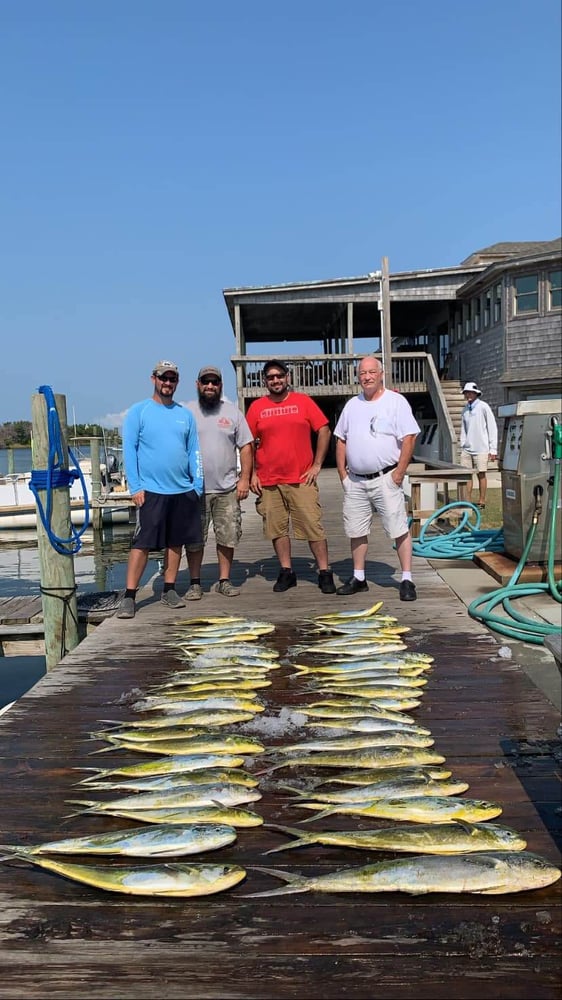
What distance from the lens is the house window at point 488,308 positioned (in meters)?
20.0

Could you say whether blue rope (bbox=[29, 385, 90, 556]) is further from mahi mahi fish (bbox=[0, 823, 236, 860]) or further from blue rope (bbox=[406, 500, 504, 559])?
blue rope (bbox=[406, 500, 504, 559])

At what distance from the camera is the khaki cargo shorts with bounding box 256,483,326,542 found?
5855mm

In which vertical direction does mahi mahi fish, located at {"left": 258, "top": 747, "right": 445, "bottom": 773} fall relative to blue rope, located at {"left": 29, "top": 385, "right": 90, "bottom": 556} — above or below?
below

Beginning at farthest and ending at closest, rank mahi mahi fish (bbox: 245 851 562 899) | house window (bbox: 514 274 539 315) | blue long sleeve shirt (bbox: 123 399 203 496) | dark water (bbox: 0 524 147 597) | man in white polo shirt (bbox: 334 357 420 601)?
house window (bbox: 514 274 539 315) < dark water (bbox: 0 524 147 597) < man in white polo shirt (bbox: 334 357 420 601) < blue long sleeve shirt (bbox: 123 399 203 496) < mahi mahi fish (bbox: 245 851 562 899)

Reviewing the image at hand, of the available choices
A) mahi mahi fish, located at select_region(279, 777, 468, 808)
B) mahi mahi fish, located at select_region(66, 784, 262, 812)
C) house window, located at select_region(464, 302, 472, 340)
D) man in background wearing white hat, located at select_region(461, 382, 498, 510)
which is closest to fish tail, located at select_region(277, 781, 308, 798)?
mahi mahi fish, located at select_region(279, 777, 468, 808)

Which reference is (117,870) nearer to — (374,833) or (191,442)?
(374,833)

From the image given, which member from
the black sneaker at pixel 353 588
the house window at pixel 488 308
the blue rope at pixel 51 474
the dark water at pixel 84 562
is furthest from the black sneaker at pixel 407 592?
the house window at pixel 488 308

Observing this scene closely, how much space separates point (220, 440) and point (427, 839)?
3.95 metres

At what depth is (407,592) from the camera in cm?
573

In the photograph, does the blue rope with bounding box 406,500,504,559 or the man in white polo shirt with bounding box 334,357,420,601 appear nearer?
the man in white polo shirt with bounding box 334,357,420,601

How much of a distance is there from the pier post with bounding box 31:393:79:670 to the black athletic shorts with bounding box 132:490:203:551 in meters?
0.74

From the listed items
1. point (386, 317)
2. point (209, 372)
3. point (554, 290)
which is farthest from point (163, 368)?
point (554, 290)

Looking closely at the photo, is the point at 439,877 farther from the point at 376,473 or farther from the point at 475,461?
the point at 475,461

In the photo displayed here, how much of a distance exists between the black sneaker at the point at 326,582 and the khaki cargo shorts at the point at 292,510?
12.7 inches
